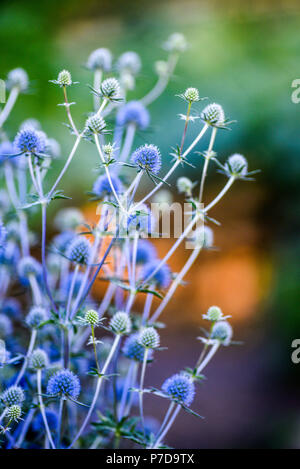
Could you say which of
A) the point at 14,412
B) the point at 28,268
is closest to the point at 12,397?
the point at 14,412

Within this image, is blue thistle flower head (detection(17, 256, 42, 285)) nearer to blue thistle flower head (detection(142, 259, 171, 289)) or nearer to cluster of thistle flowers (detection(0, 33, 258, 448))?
cluster of thistle flowers (detection(0, 33, 258, 448))

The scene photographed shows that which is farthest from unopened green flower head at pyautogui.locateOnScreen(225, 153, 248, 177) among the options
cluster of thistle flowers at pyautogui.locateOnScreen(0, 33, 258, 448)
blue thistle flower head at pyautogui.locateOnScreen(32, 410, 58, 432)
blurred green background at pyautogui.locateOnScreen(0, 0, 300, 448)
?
blurred green background at pyautogui.locateOnScreen(0, 0, 300, 448)

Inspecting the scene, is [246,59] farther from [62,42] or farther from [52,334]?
[52,334]

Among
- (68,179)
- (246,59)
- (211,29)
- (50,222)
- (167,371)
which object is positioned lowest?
(167,371)

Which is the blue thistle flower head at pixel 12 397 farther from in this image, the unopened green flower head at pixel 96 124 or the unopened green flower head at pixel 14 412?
the unopened green flower head at pixel 96 124

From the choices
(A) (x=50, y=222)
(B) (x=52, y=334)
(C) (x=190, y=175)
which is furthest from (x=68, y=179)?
(B) (x=52, y=334)
